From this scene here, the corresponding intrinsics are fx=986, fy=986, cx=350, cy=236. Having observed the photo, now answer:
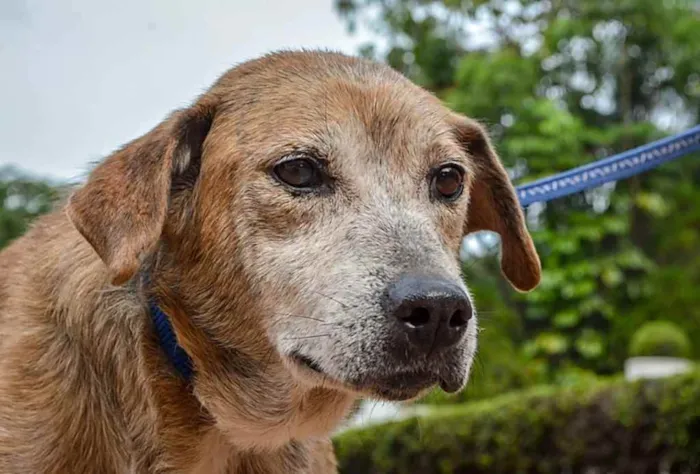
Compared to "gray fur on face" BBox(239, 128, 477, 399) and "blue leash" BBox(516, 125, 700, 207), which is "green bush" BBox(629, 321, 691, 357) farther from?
"gray fur on face" BBox(239, 128, 477, 399)

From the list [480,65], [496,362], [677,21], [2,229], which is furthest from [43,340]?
[677,21]

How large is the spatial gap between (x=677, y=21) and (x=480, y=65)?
3.44 m

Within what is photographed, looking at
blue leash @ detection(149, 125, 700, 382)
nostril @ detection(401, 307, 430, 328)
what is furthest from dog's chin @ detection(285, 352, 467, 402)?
blue leash @ detection(149, 125, 700, 382)

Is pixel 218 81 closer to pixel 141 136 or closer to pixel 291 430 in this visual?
pixel 141 136

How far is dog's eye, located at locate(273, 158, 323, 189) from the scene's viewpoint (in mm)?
2607

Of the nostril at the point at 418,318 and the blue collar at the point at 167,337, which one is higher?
the nostril at the point at 418,318

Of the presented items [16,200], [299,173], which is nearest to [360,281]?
[299,173]

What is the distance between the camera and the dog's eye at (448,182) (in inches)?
110

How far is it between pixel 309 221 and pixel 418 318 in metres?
0.46

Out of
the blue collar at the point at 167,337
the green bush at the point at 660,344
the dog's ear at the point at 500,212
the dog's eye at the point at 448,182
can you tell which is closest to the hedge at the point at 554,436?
the dog's ear at the point at 500,212

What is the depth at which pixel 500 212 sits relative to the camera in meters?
3.28

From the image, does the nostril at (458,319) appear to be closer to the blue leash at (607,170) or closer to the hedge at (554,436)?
the blue leash at (607,170)

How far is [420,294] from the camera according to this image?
225 centimetres

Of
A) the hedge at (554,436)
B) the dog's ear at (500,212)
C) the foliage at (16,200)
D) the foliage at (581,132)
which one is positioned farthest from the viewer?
the foliage at (581,132)
